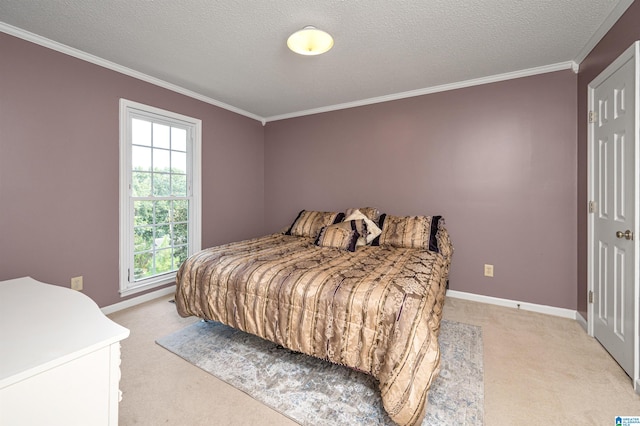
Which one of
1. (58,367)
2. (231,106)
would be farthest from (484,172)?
(58,367)

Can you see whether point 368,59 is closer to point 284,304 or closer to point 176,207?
point 284,304

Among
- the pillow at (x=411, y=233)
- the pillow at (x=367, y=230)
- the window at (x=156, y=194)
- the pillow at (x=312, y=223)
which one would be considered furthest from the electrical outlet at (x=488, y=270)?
the window at (x=156, y=194)

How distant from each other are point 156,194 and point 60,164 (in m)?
0.89

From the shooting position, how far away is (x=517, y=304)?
297 cm

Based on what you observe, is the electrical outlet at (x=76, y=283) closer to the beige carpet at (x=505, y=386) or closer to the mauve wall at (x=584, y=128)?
the beige carpet at (x=505, y=386)

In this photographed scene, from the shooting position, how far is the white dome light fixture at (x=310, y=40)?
80.3 inches

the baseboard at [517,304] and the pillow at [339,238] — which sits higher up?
the pillow at [339,238]

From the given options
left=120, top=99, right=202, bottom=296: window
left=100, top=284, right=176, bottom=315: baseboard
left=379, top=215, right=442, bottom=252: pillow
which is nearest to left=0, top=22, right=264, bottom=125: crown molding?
left=120, top=99, right=202, bottom=296: window

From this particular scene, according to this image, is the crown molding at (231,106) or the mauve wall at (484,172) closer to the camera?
the crown molding at (231,106)

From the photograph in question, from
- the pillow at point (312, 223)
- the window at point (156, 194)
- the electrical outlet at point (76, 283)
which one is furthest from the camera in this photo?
the pillow at point (312, 223)

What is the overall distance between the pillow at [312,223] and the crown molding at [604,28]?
2.71m

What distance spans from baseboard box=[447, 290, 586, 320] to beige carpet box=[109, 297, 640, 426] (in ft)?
0.81

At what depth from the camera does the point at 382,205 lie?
369 centimetres

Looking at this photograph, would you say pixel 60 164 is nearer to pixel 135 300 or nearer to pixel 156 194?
pixel 156 194
